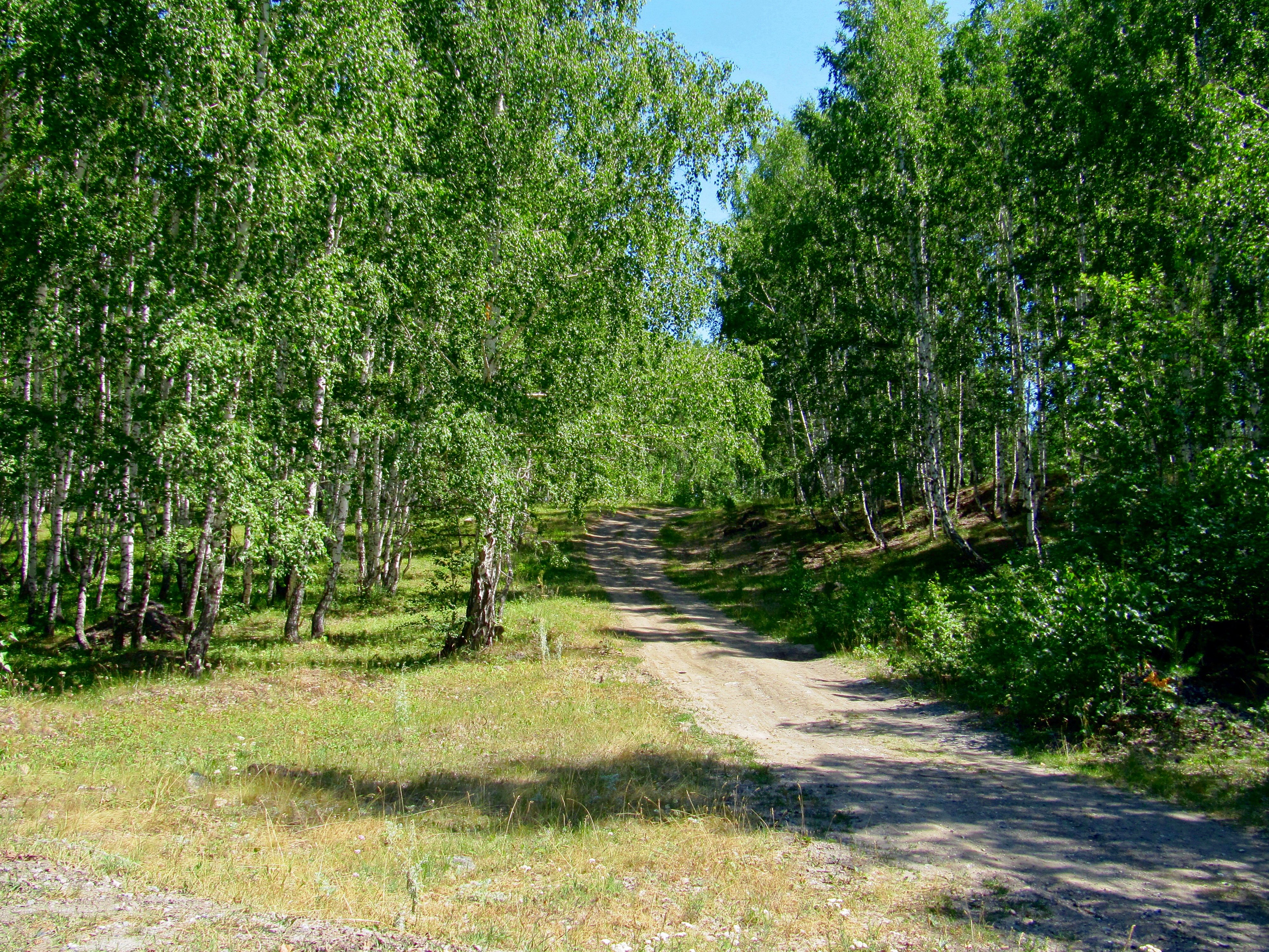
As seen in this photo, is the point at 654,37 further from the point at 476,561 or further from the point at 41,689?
the point at 41,689

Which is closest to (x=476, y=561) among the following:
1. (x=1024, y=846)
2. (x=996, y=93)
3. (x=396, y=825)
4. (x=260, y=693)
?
(x=260, y=693)

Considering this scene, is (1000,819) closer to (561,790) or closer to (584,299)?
(561,790)

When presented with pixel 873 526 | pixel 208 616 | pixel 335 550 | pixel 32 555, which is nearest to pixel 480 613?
pixel 335 550

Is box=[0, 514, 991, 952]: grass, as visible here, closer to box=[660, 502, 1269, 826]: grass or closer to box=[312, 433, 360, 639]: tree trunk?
box=[312, 433, 360, 639]: tree trunk

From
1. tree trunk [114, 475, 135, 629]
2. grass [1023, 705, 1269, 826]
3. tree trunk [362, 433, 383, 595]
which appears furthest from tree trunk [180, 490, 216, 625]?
grass [1023, 705, 1269, 826]

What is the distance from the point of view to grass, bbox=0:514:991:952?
5.46 meters

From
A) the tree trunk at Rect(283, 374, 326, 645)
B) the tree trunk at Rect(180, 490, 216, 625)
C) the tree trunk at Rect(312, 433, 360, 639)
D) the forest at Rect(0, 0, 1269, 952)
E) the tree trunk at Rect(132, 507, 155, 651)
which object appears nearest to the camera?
the forest at Rect(0, 0, 1269, 952)

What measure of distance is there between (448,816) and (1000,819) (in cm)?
572

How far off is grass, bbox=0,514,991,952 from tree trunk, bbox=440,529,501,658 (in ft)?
5.18

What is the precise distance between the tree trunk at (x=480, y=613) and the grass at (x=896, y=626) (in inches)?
293

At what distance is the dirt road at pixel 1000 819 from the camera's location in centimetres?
541

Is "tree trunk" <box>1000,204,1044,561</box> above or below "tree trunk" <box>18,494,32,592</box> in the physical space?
above

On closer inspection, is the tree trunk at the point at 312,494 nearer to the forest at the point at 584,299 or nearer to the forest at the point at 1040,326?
the forest at the point at 584,299

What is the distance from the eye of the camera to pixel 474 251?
14.5m
